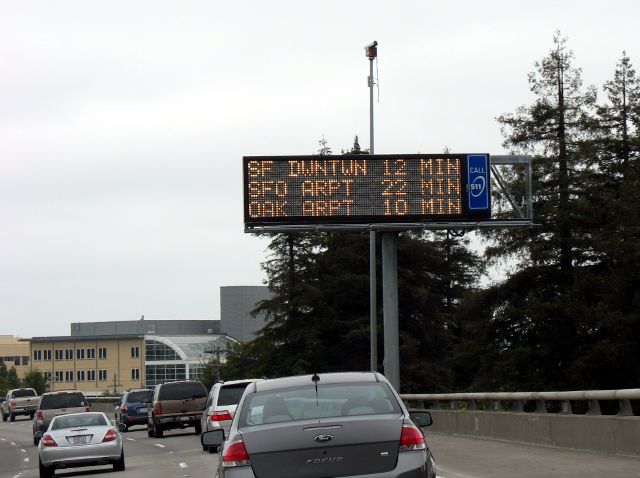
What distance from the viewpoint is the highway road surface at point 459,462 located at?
57.3 feet

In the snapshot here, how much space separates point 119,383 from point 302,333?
9958 cm

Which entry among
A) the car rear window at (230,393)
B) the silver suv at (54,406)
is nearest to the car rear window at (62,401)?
the silver suv at (54,406)

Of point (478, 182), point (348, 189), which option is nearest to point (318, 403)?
point (348, 189)

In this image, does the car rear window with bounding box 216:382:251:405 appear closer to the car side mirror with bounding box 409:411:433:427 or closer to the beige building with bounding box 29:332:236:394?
the car side mirror with bounding box 409:411:433:427

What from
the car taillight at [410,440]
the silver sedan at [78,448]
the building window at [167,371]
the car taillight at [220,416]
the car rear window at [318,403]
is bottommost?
the building window at [167,371]

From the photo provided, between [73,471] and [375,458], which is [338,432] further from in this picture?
[73,471]

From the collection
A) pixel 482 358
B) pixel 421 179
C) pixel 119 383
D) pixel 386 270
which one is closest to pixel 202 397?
pixel 386 270

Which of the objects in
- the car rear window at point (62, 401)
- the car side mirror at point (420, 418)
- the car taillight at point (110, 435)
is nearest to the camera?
the car side mirror at point (420, 418)

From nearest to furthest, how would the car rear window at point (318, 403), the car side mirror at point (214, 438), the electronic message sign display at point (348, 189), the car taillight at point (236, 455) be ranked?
the car taillight at point (236, 455) → the car rear window at point (318, 403) → the car side mirror at point (214, 438) → the electronic message sign display at point (348, 189)

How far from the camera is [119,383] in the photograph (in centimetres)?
17162

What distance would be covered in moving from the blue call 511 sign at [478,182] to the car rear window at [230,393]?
365 inches

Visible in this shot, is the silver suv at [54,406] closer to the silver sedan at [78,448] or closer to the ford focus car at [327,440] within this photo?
the silver sedan at [78,448]

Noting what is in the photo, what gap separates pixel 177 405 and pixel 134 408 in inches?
495

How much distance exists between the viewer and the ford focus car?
891 centimetres
